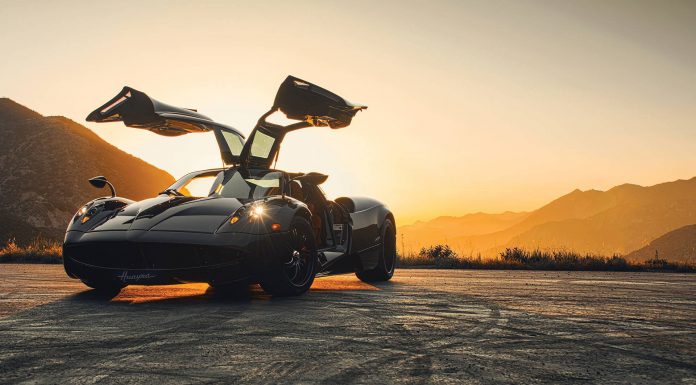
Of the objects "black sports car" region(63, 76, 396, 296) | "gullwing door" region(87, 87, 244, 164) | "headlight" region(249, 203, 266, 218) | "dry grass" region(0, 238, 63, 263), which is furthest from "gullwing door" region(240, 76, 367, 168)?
"dry grass" region(0, 238, 63, 263)

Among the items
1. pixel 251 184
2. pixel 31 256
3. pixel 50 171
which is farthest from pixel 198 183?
pixel 50 171

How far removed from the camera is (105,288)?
7176 millimetres

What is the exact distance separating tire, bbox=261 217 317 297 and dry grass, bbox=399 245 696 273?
30.4ft

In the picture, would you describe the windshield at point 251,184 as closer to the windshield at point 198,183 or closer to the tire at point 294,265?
the windshield at point 198,183

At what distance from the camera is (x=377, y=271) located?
9484 millimetres

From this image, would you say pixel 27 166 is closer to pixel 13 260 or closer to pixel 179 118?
pixel 13 260

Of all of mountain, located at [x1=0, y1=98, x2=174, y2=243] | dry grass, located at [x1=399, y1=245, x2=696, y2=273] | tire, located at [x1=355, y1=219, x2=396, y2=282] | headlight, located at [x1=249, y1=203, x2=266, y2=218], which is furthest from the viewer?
mountain, located at [x1=0, y1=98, x2=174, y2=243]

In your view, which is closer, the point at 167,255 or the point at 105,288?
the point at 167,255

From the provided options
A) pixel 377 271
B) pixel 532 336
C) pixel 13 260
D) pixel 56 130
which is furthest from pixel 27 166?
pixel 532 336

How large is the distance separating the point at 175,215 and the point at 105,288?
5.13 ft

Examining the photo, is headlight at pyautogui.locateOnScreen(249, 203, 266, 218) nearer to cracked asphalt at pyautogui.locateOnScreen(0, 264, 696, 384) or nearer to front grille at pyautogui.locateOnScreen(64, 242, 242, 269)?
front grille at pyautogui.locateOnScreen(64, 242, 242, 269)

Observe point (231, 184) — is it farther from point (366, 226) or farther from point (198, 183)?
point (366, 226)

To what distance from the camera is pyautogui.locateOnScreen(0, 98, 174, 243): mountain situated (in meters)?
68.1

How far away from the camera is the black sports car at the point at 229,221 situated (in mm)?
6012
